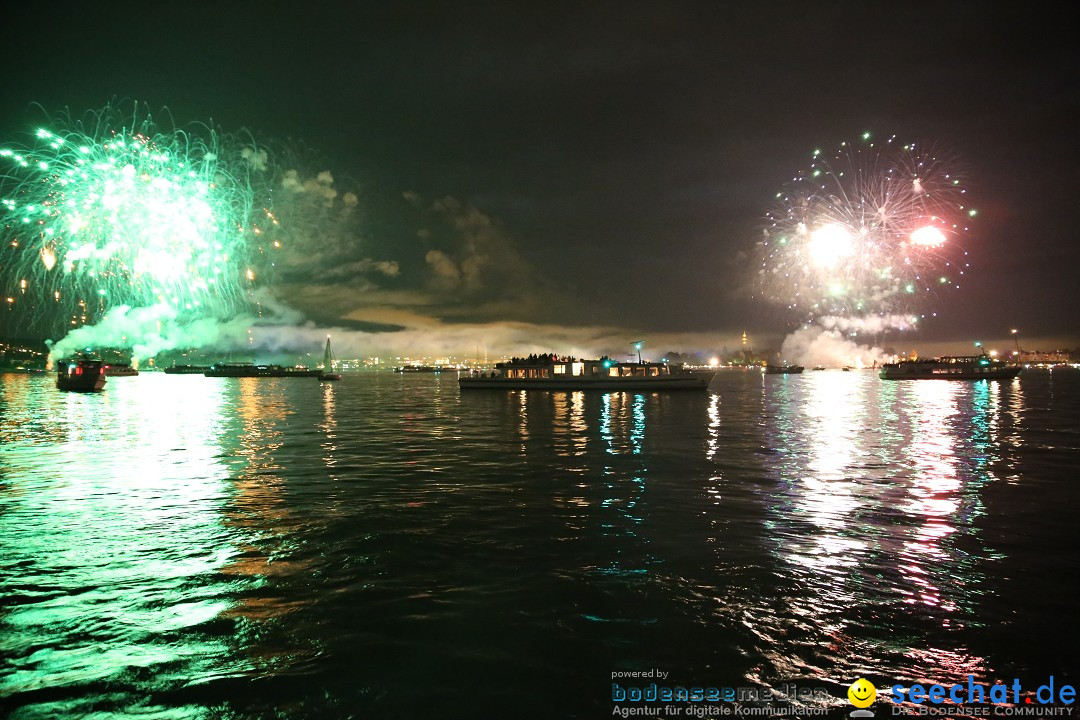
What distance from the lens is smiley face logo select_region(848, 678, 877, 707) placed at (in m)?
5.95

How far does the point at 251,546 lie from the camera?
1125 cm

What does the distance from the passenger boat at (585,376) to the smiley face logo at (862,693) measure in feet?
251

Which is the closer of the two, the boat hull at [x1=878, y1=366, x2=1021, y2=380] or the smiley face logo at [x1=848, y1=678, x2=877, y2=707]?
the smiley face logo at [x1=848, y1=678, x2=877, y2=707]

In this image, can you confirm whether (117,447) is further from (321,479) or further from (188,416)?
(188,416)

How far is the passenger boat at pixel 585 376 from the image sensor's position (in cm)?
8212

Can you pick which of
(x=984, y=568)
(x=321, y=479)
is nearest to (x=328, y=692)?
(x=984, y=568)

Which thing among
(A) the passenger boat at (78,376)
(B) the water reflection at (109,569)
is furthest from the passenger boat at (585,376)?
(B) the water reflection at (109,569)

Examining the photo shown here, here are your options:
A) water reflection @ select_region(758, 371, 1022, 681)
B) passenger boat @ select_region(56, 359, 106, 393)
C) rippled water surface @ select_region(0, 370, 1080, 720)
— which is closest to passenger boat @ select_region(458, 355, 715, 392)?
passenger boat @ select_region(56, 359, 106, 393)

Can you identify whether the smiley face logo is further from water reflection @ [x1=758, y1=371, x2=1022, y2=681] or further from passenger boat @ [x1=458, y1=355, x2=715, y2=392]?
passenger boat @ [x1=458, y1=355, x2=715, y2=392]

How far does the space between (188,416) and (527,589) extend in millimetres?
45512

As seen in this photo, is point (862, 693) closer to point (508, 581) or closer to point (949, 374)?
point (508, 581)

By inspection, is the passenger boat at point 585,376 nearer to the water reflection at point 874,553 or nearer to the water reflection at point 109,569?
the water reflection at point 874,553

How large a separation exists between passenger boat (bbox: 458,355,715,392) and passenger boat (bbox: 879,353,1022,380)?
7952cm

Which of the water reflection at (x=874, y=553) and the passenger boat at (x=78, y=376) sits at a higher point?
the passenger boat at (x=78, y=376)
